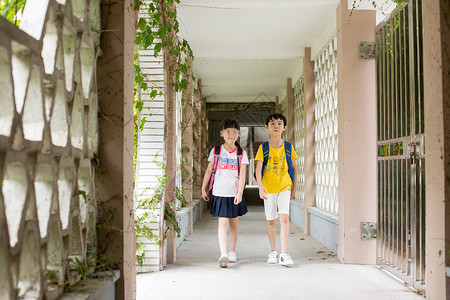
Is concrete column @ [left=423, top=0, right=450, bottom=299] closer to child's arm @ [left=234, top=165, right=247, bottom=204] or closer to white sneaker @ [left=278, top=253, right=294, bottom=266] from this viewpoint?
white sneaker @ [left=278, top=253, right=294, bottom=266]

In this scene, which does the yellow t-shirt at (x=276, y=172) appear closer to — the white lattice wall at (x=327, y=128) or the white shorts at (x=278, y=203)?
the white shorts at (x=278, y=203)

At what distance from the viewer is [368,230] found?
4.81m

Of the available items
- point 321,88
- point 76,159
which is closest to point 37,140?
point 76,159

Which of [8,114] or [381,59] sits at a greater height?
[381,59]

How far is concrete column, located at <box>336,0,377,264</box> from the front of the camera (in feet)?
15.9

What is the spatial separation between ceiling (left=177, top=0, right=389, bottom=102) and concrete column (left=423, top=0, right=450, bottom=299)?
1969mm

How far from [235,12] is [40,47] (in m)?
4.71

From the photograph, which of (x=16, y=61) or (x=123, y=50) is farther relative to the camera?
(x=123, y=50)

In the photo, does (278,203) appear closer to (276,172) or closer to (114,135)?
(276,172)

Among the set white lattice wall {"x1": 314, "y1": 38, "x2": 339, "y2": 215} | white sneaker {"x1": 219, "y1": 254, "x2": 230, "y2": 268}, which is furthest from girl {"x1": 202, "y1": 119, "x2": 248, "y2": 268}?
white lattice wall {"x1": 314, "y1": 38, "x2": 339, "y2": 215}

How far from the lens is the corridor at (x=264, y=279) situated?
3.66 meters

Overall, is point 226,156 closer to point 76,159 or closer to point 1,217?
point 76,159

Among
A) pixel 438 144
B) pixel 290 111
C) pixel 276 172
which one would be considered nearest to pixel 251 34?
pixel 276 172

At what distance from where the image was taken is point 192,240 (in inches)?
263
